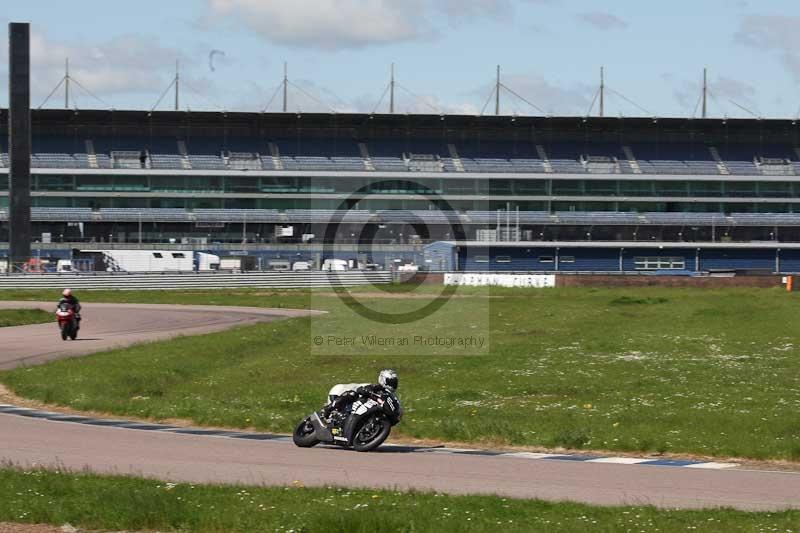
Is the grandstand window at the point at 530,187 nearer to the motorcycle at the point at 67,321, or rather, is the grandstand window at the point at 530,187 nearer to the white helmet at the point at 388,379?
the motorcycle at the point at 67,321

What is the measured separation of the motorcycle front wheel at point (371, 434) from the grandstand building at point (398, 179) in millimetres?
93524

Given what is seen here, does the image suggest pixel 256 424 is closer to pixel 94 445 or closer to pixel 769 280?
pixel 94 445

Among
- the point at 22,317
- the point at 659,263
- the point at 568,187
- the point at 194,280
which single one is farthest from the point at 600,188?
the point at 22,317

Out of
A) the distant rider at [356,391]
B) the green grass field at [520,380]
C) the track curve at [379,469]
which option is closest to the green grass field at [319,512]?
the track curve at [379,469]

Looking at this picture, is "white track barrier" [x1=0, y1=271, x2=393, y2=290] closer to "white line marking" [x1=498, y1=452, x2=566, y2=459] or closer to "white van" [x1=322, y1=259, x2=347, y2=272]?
"white van" [x1=322, y1=259, x2=347, y2=272]

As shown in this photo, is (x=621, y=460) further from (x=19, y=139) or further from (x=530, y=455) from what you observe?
(x=19, y=139)

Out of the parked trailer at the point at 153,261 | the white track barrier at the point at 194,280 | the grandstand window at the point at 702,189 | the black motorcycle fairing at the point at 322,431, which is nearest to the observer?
the black motorcycle fairing at the point at 322,431

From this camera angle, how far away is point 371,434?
18609 mm

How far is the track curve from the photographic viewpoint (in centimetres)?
1509

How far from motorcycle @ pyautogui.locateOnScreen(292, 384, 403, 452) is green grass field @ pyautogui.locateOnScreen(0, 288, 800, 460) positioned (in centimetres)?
212

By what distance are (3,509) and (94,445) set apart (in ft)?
17.6

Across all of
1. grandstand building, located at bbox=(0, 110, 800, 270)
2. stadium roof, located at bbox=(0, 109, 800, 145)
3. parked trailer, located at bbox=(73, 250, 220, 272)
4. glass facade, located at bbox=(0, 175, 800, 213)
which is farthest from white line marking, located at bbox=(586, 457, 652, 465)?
stadium roof, located at bbox=(0, 109, 800, 145)

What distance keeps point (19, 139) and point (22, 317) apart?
41.4 metres

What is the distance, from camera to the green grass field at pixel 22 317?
48.2 m
